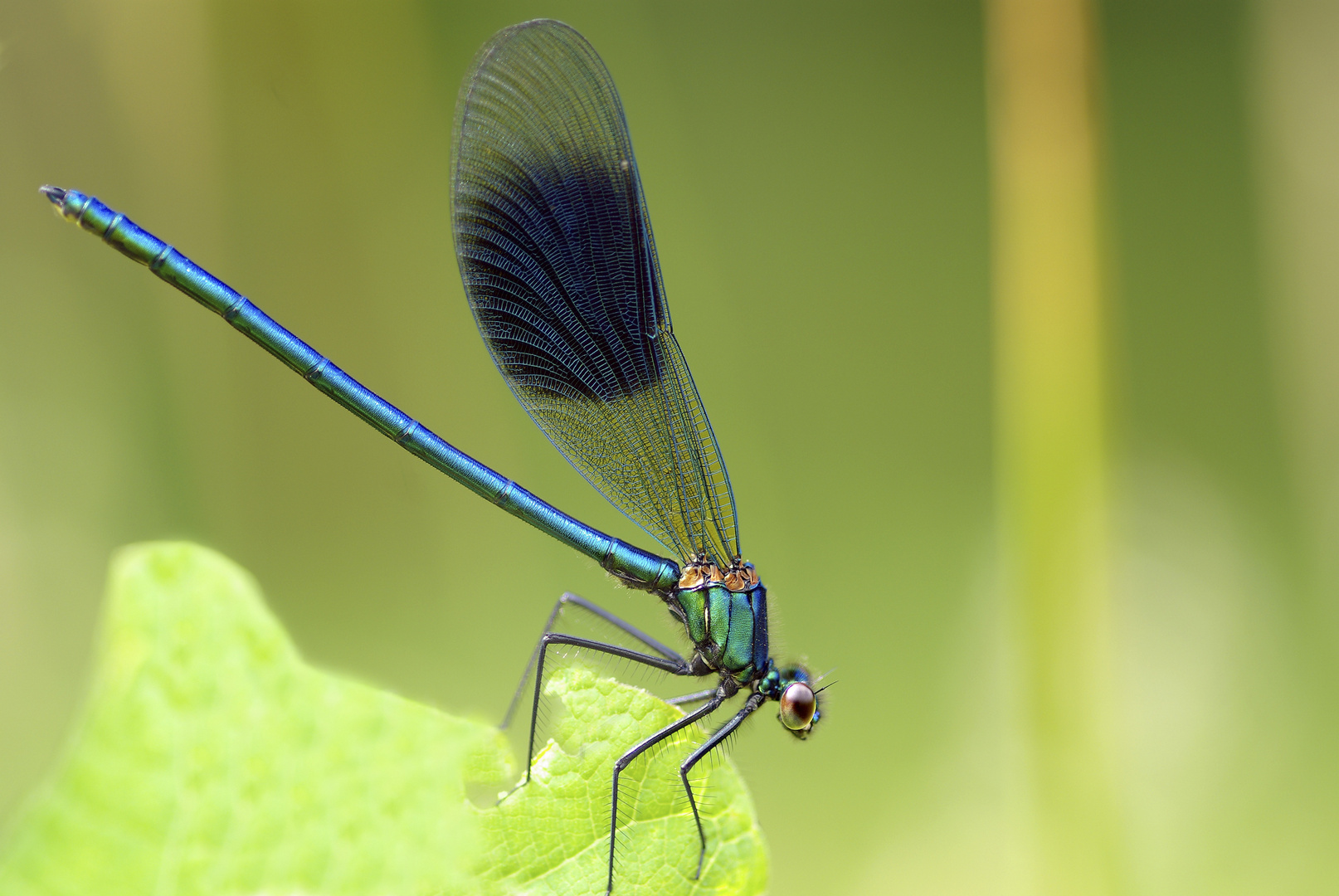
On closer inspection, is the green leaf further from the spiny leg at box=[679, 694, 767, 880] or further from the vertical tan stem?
the vertical tan stem

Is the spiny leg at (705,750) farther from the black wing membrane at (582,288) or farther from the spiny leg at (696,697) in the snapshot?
the black wing membrane at (582,288)

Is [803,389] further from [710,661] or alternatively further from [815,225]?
[710,661]

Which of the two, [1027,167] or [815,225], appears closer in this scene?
[1027,167]

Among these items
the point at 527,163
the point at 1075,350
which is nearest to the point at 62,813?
the point at 527,163

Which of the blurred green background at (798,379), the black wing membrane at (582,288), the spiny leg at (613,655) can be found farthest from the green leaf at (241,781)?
the blurred green background at (798,379)

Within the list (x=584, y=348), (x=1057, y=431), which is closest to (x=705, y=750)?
(x=584, y=348)

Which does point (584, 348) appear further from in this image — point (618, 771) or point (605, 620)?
point (618, 771)

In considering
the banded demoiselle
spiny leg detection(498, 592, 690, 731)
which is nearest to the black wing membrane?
the banded demoiselle
